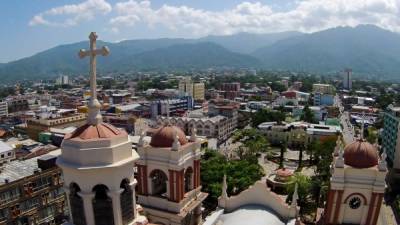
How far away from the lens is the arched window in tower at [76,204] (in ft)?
34.1

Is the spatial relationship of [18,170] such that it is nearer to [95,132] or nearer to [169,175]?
[169,175]

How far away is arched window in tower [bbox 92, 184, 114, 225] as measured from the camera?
408 inches

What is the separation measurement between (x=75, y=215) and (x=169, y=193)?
8.50 metres

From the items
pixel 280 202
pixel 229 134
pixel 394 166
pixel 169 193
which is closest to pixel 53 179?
pixel 169 193

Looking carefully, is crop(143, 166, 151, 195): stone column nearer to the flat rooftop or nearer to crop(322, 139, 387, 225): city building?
crop(322, 139, 387, 225): city building

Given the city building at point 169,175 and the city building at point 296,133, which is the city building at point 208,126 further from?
the city building at point 169,175

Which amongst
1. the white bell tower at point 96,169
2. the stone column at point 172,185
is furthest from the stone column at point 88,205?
the stone column at point 172,185

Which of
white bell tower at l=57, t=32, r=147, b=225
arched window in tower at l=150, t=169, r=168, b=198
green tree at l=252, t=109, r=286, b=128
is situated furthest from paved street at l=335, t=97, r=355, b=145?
white bell tower at l=57, t=32, r=147, b=225

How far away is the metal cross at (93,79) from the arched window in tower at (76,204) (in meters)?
2.09

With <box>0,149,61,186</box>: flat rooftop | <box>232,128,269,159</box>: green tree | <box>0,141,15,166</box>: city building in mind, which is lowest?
<box>232,128,269,159</box>: green tree

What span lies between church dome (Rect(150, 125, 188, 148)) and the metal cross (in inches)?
328

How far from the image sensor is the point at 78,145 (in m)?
9.86

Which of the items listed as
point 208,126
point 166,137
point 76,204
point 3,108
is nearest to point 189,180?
→ point 166,137

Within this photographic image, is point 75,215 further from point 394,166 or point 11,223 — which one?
point 394,166
